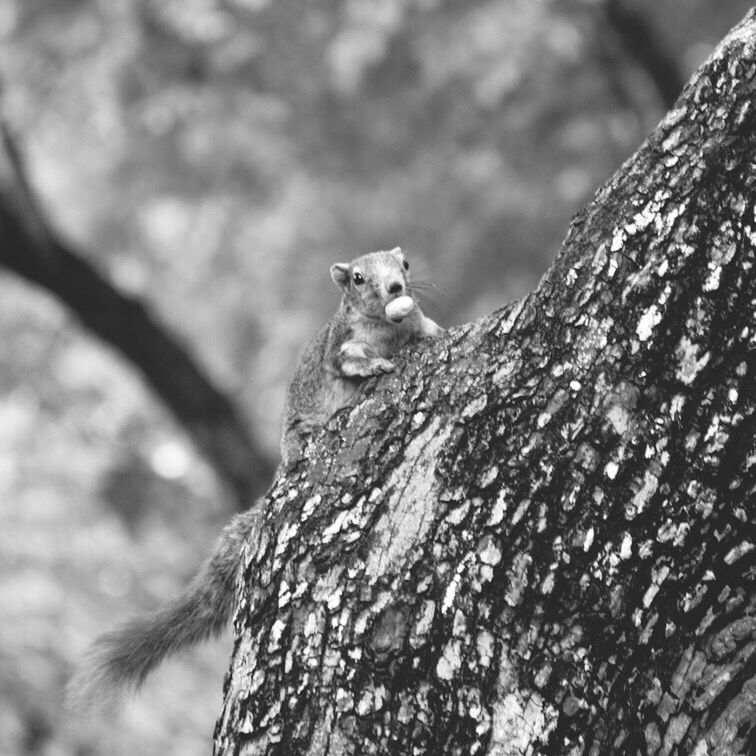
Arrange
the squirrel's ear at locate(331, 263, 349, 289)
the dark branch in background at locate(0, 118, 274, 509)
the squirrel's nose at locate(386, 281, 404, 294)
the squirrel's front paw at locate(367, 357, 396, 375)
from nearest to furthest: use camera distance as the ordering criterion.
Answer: the squirrel's front paw at locate(367, 357, 396, 375) < the squirrel's nose at locate(386, 281, 404, 294) < the squirrel's ear at locate(331, 263, 349, 289) < the dark branch in background at locate(0, 118, 274, 509)

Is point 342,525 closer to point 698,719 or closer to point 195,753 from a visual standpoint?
point 698,719

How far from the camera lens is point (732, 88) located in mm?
2211

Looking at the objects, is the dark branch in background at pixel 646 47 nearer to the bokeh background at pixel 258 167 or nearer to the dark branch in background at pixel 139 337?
the bokeh background at pixel 258 167

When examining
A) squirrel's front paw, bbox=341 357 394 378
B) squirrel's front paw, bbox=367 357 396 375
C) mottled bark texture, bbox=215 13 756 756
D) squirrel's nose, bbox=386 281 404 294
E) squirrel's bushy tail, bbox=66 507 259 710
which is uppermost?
squirrel's nose, bbox=386 281 404 294

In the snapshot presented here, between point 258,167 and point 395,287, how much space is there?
4.32m

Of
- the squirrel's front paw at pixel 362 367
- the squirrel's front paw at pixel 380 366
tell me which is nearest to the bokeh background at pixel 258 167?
the squirrel's front paw at pixel 362 367

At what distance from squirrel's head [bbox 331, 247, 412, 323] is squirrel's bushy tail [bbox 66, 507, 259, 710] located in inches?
36.8

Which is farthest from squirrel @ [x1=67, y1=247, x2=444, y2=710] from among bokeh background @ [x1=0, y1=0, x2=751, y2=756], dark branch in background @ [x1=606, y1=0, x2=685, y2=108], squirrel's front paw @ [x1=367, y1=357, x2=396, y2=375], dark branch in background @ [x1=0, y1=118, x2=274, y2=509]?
dark branch in background @ [x1=606, y1=0, x2=685, y2=108]

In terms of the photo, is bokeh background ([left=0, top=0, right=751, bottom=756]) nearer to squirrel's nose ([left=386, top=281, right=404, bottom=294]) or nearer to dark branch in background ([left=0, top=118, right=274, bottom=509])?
dark branch in background ([left=0, top=118, right=274, bottom=509])

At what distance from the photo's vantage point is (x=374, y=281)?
12.2ft

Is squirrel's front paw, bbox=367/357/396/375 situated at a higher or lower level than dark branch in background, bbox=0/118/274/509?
lower

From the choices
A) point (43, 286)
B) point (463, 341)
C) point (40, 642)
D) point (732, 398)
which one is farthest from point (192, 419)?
point (732, 398)

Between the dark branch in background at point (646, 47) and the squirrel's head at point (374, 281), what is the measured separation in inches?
178

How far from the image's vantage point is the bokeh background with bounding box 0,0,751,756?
22.4 ft
